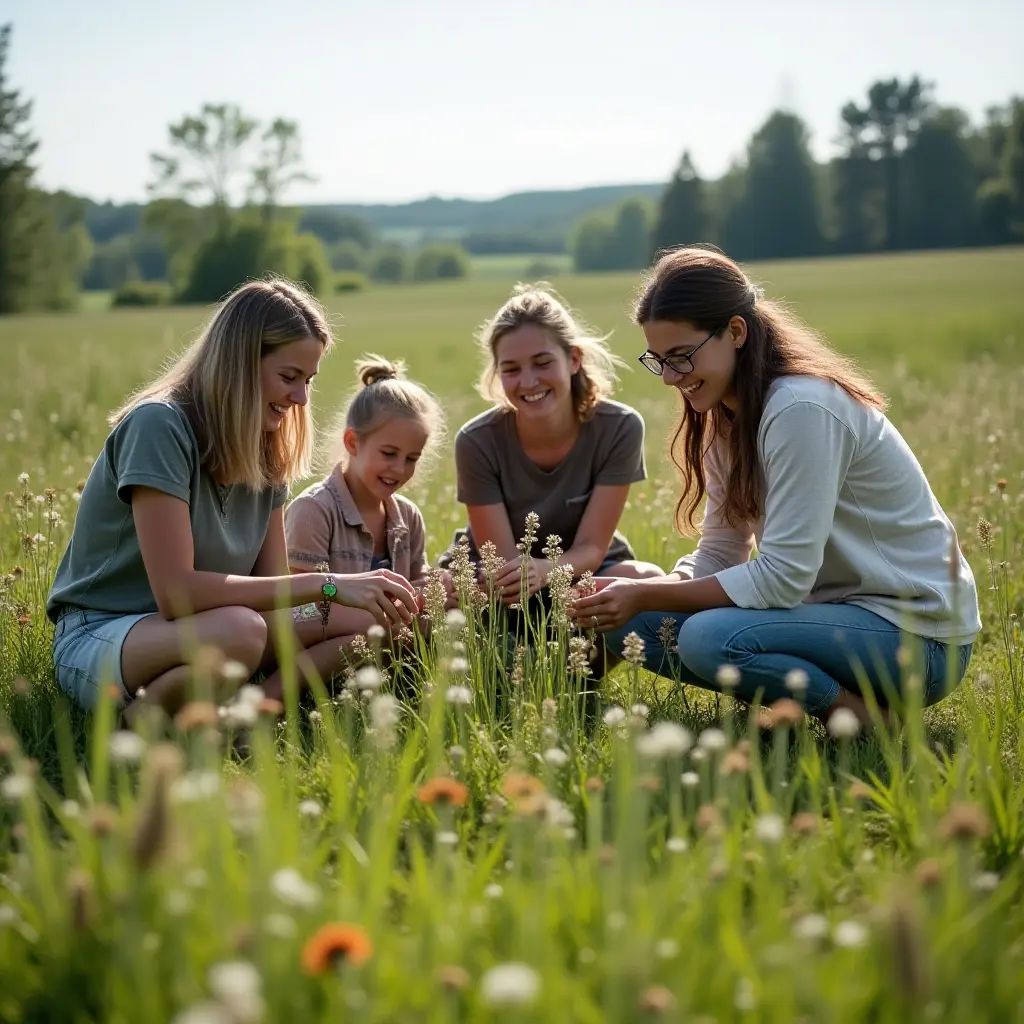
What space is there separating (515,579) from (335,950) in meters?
2.84

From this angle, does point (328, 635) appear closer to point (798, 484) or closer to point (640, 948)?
point (798, 484)

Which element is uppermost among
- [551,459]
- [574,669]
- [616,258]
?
[616,258]

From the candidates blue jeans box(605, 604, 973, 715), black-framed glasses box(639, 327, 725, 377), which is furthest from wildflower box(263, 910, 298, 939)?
black-framed glasses box(639, 327, 725, 377)

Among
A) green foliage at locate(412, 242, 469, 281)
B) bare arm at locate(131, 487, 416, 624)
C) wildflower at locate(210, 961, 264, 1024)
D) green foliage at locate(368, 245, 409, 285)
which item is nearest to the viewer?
wildflower at locate(210, 961, 264, 1024)

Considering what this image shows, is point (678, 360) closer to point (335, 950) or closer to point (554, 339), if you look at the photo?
point (554, 339)

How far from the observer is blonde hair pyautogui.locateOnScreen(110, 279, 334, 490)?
409 centimetres

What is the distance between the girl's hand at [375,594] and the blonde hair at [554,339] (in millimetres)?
1491

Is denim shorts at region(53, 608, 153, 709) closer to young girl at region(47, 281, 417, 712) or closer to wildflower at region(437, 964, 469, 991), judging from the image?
young girl at region(47, 281, 417, 712)

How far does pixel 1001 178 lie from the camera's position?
8638 centimetres

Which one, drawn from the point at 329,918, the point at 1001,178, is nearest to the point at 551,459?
the point at 329,918

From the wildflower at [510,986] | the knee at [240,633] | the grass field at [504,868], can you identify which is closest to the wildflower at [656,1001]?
the grass field at [504,868]

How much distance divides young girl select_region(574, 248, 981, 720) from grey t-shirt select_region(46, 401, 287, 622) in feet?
4.40

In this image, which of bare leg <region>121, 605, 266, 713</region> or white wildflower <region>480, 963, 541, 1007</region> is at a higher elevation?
white wildflower <region>480, 963, 541, 1007</region>

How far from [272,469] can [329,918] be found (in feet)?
8.46
